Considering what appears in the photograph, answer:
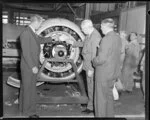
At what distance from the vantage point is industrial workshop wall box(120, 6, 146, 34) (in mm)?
3988

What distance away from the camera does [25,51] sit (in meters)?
2.07

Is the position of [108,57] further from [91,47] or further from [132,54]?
[132,54]

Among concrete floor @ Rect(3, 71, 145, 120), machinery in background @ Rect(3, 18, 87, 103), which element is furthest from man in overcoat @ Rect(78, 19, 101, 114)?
concrete floor @ Rect(3, 71, 145, 120)

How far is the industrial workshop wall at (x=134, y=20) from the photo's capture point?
399 cm

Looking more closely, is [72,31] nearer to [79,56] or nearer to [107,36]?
[79,56]

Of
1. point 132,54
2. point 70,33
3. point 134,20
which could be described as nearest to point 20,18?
point 70,33

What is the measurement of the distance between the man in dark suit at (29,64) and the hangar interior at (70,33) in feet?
0.56

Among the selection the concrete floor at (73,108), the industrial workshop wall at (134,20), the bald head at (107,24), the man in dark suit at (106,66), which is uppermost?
the industrial workshop wall at (134,20)

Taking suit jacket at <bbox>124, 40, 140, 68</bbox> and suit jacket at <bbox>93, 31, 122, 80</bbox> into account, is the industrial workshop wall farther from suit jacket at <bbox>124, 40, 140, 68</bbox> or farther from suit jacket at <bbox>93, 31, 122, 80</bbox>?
suit jacket at <bbox>93, 31, 122, 80</bbox>

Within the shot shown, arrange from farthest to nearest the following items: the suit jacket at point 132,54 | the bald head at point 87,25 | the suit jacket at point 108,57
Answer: the suit jacket at point 132,54
the bald head at point 87,25
the suit jacket at point 108,57

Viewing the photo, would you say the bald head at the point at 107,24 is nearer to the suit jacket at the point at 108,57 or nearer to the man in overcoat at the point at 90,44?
the suit jacket at the point at 108,57

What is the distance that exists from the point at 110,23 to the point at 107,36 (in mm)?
118

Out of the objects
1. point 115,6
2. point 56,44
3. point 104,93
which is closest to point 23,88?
point 56,44

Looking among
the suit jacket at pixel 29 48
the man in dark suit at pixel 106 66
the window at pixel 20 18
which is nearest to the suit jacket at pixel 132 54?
the man in dark suit at pixel 106 66
